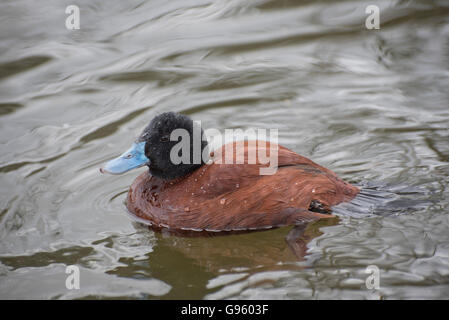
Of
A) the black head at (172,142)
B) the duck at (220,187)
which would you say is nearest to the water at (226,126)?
the duck at (220,187)

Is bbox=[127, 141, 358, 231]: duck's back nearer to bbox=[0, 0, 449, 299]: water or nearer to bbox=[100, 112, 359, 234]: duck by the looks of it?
bbox=[100, 112, 359, 234]: duck

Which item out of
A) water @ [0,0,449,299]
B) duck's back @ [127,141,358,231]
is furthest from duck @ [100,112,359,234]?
water @ [0,0,449,299]

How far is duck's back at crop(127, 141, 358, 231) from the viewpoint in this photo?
206 inches

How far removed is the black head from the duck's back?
0.47ft

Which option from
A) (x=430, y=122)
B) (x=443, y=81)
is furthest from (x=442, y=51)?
(x=430, y=122)

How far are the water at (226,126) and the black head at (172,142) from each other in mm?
634

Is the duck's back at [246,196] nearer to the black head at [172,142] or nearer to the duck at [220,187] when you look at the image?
the duck at [220,187]

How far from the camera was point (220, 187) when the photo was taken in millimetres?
5234

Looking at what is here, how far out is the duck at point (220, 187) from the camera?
5.23 m

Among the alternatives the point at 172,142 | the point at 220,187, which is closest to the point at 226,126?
the point at 172,142

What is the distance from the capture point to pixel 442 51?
8.34 m

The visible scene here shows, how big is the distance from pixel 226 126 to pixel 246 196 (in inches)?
80.7

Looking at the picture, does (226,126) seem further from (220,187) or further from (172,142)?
(220,187)

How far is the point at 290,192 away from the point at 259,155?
0.39m
